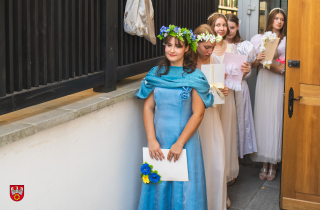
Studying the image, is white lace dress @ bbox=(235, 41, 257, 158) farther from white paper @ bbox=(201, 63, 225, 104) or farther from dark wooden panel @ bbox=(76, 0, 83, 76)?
dark wooden panel @ bbox=(76, 0, 83, 76)

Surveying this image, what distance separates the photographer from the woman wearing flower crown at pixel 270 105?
4121mm

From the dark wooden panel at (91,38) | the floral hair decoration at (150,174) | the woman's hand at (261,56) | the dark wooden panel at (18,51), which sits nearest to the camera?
the dark wooden panel at (18,51)

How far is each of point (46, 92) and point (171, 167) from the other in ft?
3.30

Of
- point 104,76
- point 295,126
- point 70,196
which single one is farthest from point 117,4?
point 295,126

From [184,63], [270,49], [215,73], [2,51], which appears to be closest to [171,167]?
[184,63]

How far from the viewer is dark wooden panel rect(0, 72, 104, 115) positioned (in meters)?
1.85

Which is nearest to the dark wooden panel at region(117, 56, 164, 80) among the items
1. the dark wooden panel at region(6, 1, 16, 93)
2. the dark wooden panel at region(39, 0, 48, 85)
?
the dark wooden panel at region(39, 0, 48, 85)

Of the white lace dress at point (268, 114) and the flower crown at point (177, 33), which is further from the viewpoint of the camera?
the white lace dress at point (268, 114)

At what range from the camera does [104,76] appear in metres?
2.65

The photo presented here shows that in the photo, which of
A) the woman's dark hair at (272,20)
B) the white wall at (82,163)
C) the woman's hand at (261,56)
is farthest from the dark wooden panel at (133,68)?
the woman's dark hair at (272,20)

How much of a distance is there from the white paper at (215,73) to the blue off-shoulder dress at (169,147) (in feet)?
1.35

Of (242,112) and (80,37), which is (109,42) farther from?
(242,112)

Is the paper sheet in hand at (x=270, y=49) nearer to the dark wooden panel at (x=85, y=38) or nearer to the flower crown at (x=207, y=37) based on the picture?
the flower crown at (x=207, y=37)

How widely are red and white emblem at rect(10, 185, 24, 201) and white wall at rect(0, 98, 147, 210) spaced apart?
2cm
